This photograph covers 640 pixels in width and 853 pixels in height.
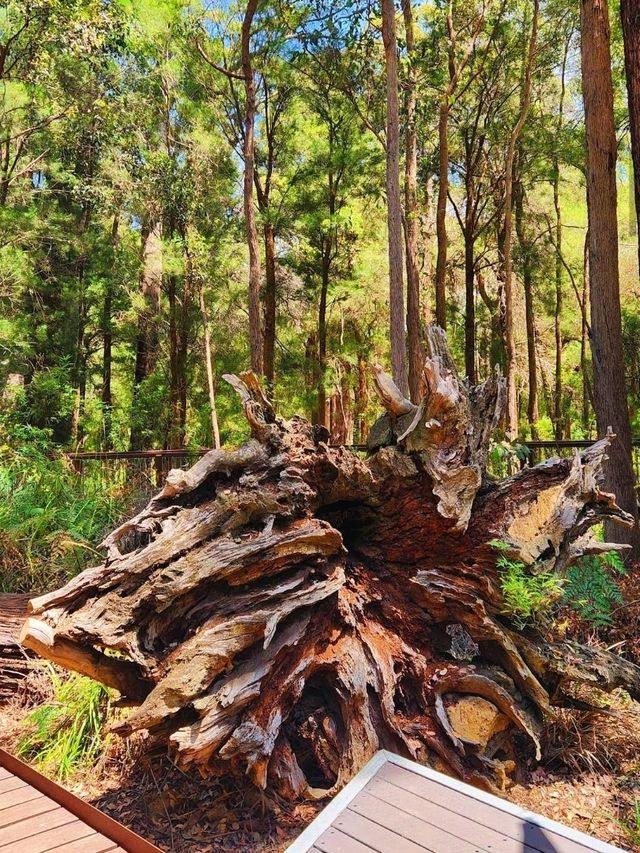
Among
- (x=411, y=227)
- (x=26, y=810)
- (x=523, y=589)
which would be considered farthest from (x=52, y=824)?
(x=411, y=227)

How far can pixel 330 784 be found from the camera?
3072 millimetres

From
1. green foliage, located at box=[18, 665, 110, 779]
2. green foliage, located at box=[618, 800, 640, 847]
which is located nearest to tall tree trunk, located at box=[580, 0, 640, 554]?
green foliage, located at box=[618, 800, 640, 847]

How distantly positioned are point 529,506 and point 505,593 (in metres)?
0.65

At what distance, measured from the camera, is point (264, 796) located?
2898mm

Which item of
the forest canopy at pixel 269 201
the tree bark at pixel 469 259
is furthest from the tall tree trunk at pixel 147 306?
the tree bark at pixel 469 259

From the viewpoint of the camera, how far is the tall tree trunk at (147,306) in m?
15.8

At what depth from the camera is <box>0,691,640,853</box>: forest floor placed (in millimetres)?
2801

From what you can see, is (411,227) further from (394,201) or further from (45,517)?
(45,517)

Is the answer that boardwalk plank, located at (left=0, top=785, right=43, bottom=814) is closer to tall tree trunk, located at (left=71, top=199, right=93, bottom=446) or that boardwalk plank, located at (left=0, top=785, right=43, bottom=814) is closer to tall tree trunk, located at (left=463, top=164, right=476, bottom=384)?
tall tree trunk, located at (left=463, top=164, right=476, bottom=384)

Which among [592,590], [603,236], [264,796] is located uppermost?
[603,236]

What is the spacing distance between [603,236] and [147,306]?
12545 mm

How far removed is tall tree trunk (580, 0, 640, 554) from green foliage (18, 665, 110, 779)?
14.9ft

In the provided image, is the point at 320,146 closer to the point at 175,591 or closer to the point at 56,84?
the point at 56,84

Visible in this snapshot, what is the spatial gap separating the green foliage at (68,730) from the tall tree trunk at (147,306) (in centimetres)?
1219
